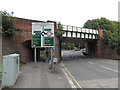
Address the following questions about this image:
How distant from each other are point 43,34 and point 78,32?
1562 cm

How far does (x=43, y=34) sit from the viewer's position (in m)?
17.5

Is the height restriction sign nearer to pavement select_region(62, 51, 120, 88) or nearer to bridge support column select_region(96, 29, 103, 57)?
pavement select_region(62, 51, 120, 88)

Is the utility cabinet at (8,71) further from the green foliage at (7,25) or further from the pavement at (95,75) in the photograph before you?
the green foliage at (7,25)

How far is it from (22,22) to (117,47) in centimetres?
2208

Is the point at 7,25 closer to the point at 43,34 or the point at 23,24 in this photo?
the point at 23,24

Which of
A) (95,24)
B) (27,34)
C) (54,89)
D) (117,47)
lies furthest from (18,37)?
(95,24)

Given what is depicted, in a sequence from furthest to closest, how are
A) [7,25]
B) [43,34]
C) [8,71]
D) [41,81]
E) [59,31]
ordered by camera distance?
[59,31] → [7,25] → [43,34] → [41,81] → [8,71]

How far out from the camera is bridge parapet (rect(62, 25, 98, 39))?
28.7 m

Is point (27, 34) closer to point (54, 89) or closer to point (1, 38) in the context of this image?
point (1, 38)

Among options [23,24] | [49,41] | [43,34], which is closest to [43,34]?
[43,34]

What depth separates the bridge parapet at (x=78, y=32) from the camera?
94.2ft

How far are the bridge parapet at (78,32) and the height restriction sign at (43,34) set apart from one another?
10.6m

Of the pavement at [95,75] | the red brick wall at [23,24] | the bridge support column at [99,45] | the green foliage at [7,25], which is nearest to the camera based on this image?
the pavement at [95,75]

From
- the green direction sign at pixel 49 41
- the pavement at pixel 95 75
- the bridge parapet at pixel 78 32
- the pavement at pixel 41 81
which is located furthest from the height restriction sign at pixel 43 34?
the bridge parapet at pixel 78 32
